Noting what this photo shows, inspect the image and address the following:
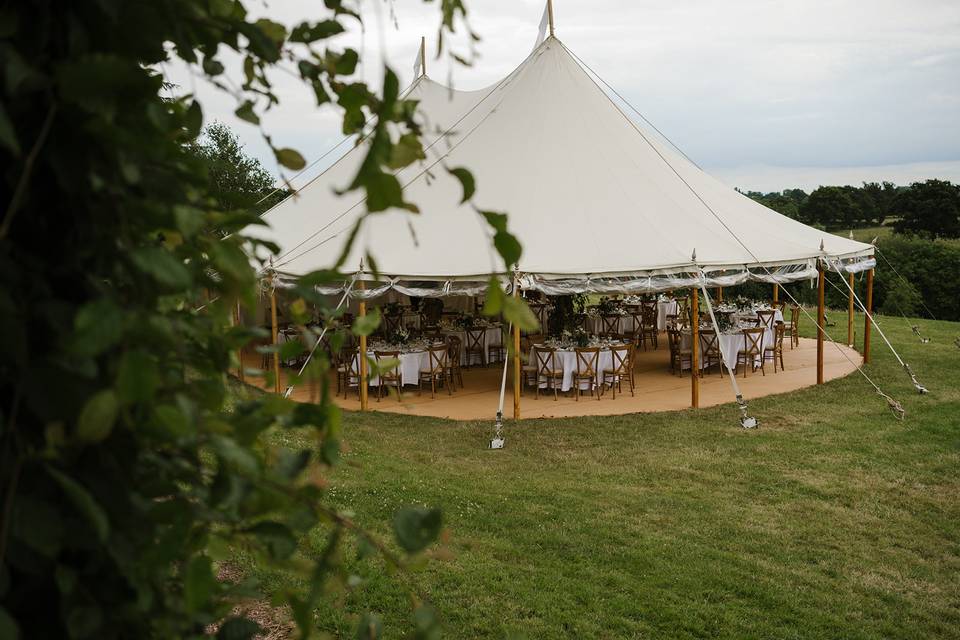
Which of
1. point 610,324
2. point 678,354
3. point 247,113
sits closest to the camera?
point 247,113

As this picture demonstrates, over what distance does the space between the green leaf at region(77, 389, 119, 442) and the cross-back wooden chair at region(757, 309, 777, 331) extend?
13599 mm

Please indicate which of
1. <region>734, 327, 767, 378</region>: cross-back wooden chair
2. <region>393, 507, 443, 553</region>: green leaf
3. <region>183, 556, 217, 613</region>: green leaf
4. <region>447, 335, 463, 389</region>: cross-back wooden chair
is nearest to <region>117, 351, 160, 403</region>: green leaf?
<region>183, 556, 217, 613</region>: green leaf

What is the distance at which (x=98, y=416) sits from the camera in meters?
0.62

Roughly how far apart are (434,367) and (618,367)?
2.70 meters

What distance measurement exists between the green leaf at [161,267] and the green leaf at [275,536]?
35 cm

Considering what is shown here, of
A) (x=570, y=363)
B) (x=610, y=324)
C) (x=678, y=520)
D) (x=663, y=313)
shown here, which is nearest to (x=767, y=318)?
(x=610, y=324)

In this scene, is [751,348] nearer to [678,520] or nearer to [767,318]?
[767,318]

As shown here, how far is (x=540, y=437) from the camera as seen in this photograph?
9.27 m

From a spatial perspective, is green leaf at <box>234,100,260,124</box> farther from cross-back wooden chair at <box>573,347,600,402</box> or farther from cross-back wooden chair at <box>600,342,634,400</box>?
cross-back wooden chair at <box>600,342,634,400</box>

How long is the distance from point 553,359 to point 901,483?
4.92m

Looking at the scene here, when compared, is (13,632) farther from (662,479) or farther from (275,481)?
(662,479)

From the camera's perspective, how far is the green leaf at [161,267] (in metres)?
0.65

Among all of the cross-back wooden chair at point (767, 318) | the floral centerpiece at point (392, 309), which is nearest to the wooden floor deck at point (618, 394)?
the cross-back wooden chair at point (767, 318)

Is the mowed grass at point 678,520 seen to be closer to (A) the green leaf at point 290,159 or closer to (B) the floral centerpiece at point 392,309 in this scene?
(A) the green leaf at point 290,159
